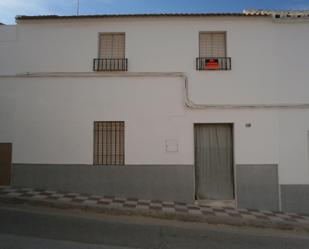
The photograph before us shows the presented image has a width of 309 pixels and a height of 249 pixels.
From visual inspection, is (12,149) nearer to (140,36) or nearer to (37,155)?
(37,155)

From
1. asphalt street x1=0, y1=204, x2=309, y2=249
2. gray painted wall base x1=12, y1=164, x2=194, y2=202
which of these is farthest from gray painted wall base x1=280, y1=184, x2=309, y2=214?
gray painted wall base x1=12, y1=164, x2=194, y2=202

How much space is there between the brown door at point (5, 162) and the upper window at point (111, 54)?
11.9 feet

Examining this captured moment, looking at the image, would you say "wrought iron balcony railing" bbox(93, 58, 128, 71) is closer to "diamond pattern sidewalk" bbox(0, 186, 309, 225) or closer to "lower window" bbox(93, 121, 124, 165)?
"lower window" bbox(93, 121, 124, 165)

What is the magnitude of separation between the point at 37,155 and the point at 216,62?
6.16 m

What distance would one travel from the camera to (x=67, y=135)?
31.8 ft

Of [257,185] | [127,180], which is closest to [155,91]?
[127,180]

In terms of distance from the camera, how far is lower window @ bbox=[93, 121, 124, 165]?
9.68m

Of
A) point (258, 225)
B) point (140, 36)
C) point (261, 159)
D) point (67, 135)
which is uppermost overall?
point (140, 36)

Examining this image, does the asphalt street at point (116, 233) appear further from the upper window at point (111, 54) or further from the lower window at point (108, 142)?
the upper window at point (111, 54)

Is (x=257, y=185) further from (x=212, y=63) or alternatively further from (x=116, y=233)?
(x=116, y=233)

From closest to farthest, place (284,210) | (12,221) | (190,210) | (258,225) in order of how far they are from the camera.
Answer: (12,221) < (258,225) < (190,210) < (284,210)

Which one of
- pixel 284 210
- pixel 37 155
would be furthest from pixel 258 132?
pixel 37 155

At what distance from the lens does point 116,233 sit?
6461 millimetres

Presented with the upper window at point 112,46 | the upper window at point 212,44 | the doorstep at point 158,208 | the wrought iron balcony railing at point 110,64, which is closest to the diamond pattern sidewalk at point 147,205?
the doorstep at point 158,208
